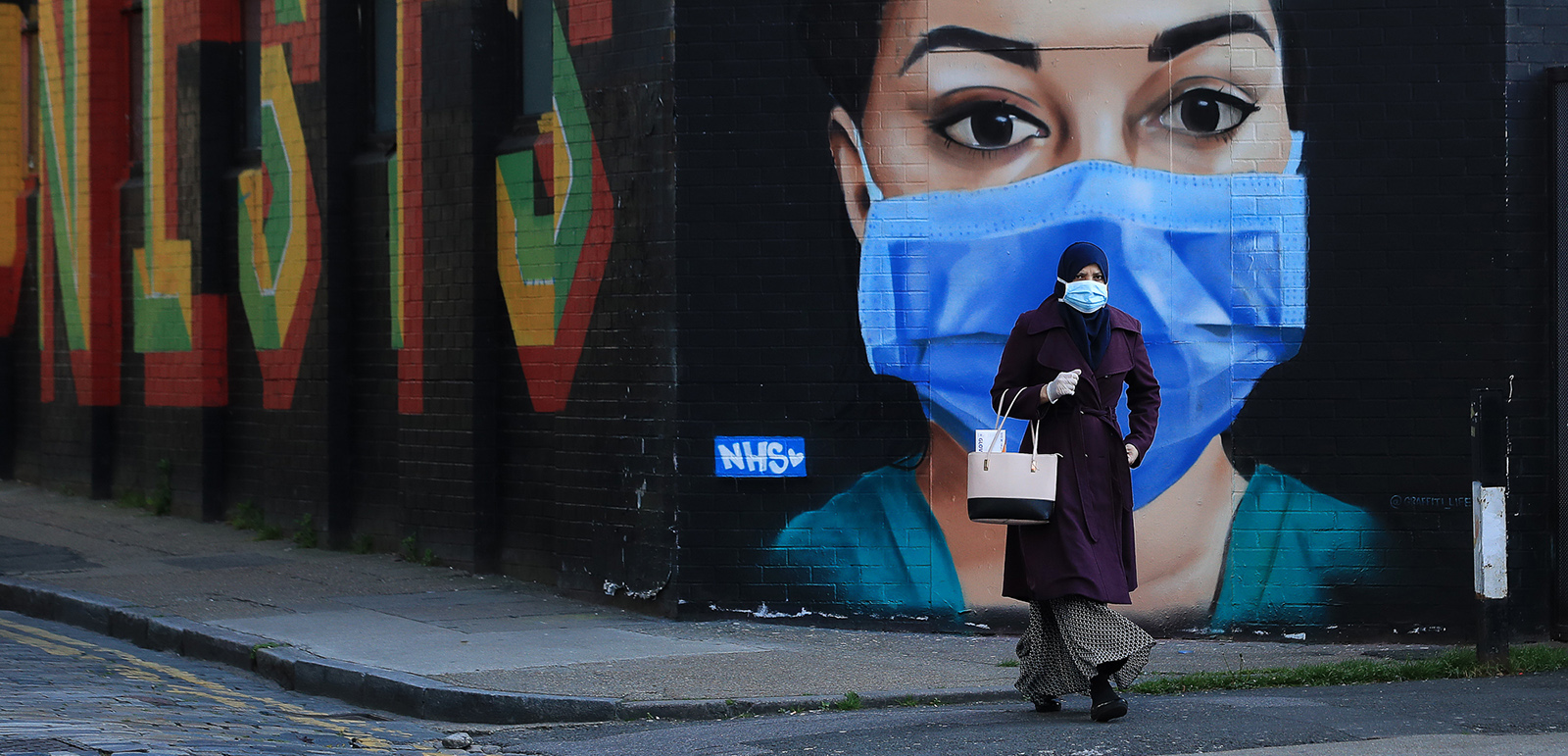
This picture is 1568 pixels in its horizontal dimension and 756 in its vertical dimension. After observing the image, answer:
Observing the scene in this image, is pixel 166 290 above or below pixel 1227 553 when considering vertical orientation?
above

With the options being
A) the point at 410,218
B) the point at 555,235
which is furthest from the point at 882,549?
the point at 410,218

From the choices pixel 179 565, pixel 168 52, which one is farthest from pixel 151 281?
pixel 179 565

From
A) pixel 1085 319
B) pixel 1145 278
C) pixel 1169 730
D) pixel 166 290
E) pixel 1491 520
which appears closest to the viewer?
pixel 1169 730

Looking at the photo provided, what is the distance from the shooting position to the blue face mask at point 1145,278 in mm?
9391

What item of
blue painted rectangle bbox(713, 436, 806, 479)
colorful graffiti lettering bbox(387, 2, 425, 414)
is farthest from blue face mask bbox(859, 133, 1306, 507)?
colorful graffiti lettering bbox(387, 2, 425, 414)

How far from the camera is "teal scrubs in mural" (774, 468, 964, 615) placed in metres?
9.52

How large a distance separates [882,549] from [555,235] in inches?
125

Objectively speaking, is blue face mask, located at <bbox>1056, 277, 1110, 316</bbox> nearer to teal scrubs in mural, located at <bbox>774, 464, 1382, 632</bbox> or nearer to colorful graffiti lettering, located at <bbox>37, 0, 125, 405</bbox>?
teal scrubs in mural, located at <bbox>774, 464, 1382, 632</bbox>

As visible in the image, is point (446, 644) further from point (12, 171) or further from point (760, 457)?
point (12, 171)

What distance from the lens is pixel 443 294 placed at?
1184 centimetres

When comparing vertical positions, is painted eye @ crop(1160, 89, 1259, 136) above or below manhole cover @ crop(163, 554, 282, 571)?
above

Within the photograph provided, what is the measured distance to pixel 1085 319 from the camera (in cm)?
713

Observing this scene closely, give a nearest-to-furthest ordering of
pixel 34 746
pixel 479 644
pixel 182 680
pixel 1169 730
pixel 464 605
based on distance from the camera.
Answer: pixel 34 746, pixel 1169 730, pixel 182 680, pixel 479 644, pixel 464 605

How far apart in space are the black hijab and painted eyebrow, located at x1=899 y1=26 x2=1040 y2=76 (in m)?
2.68
